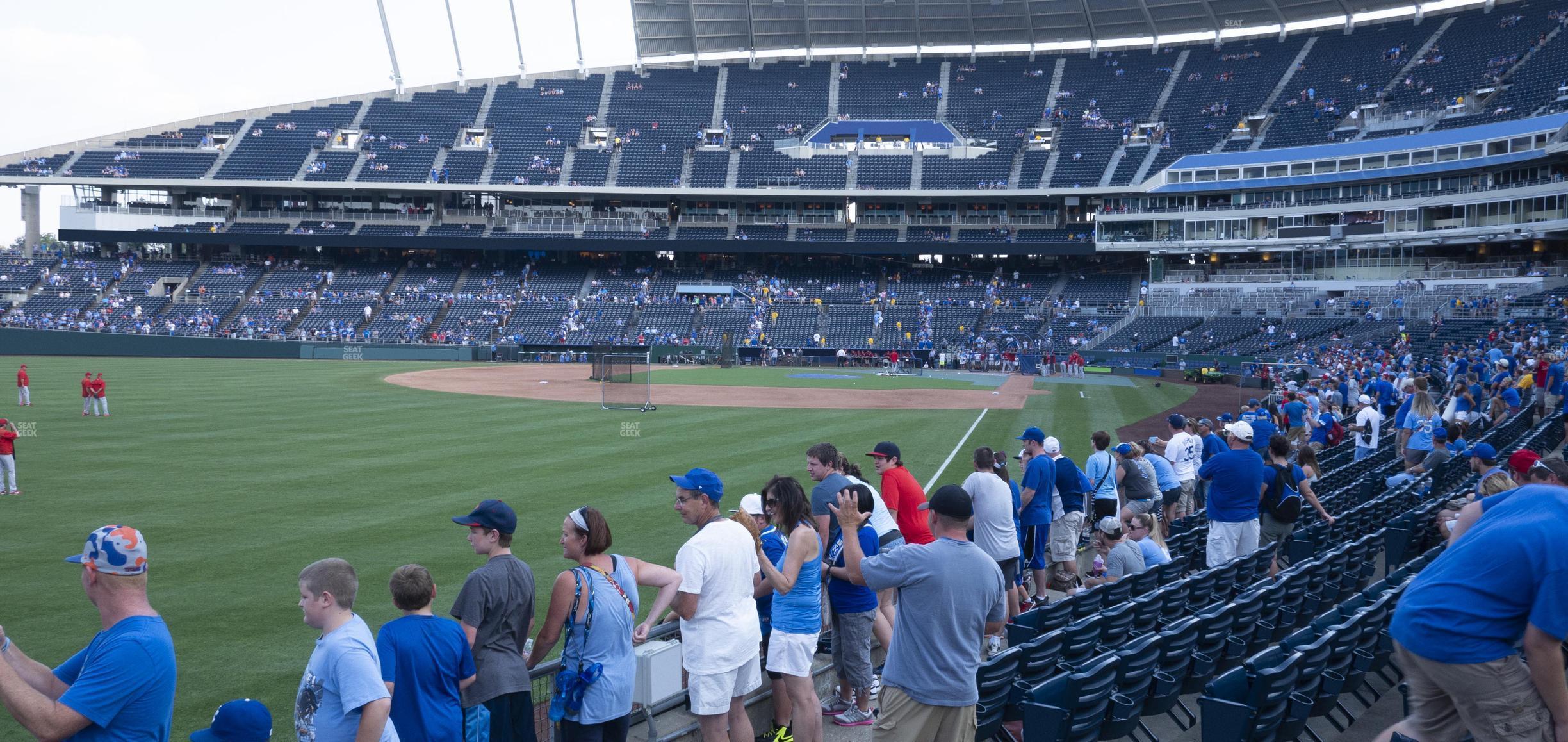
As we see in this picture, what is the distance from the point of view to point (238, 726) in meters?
3.60

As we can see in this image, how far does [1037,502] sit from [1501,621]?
5.96 meters

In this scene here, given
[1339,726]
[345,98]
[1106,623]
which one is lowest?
[1339,726]

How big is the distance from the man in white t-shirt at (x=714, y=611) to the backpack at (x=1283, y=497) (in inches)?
276

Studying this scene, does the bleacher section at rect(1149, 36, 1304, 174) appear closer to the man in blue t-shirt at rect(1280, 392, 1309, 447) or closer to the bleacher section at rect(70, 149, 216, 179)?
the man in blue t-shirt at rect(1280, 392, 1309, 447)

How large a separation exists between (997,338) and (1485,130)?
26.9 m

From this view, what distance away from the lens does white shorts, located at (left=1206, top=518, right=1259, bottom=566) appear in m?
10.0

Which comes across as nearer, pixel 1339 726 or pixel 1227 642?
pixel 1339 726

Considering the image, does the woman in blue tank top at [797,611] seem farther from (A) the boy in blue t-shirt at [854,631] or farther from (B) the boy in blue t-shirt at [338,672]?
(B) the boy in blue t-shirt at [338,672]

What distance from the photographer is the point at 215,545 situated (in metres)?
12.6

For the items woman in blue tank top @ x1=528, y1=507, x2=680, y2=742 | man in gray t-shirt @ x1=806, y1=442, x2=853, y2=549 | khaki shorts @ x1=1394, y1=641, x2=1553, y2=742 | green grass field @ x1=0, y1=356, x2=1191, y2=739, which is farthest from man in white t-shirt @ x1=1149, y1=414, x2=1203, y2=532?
woman in blue tank top @ x1=528, y1=507, x2=680, y2=742

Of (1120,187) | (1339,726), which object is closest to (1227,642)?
(1339,726)

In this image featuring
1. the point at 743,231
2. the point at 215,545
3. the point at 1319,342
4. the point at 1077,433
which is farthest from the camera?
the point at 743,231

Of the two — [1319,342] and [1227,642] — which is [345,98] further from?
[1227,642]

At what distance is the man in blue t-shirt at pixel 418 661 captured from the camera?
15.4ft
